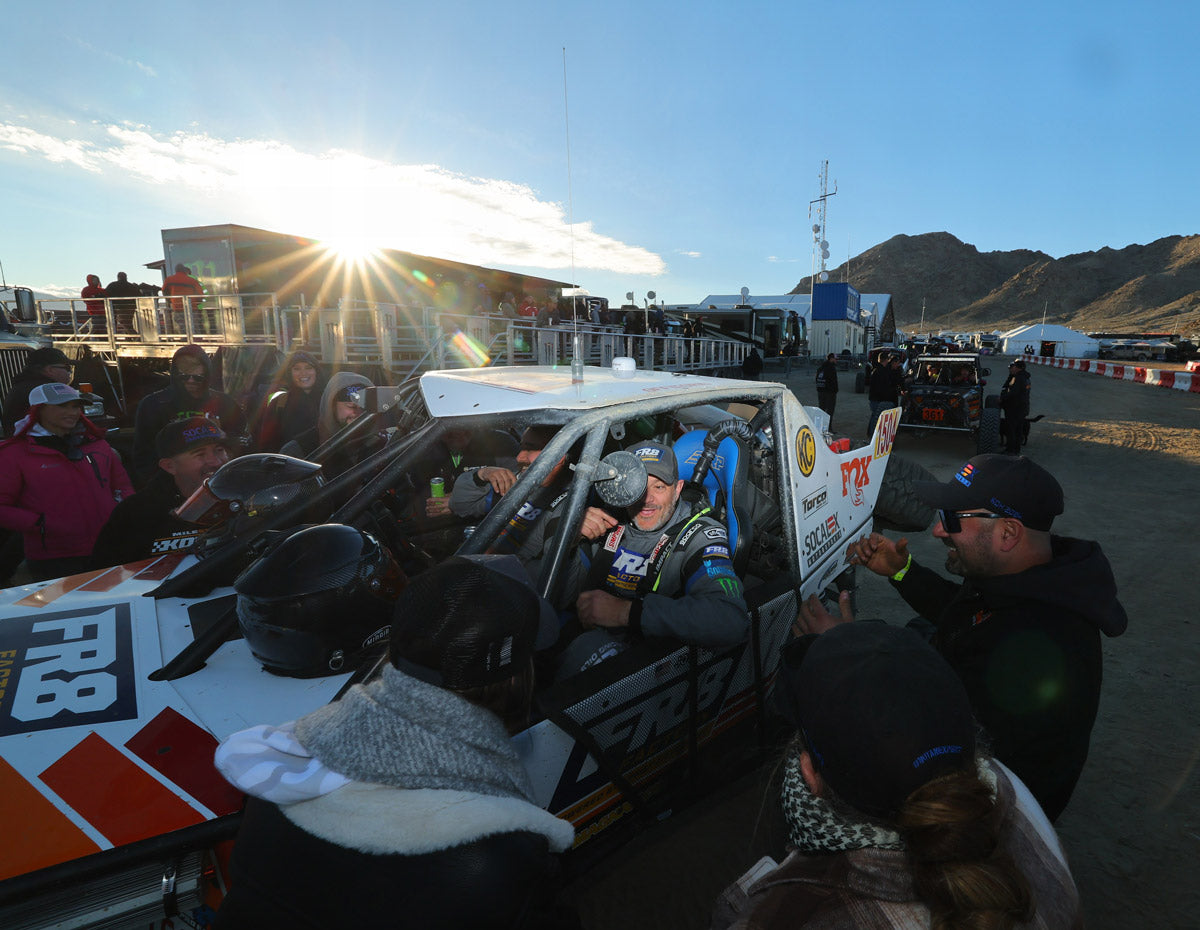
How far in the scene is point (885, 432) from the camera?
4188 millimetres

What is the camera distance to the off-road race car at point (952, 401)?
1035 centimetres

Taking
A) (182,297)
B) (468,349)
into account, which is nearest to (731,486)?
(468,349)

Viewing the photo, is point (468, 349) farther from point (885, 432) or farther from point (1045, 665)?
point (1045, 665)

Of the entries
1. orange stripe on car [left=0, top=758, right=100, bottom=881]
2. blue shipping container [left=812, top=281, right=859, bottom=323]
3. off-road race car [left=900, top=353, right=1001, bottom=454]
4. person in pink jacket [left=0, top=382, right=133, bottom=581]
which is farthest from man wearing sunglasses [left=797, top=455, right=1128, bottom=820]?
blue shipping container [left=812, top=281, right=859, bottom=323]

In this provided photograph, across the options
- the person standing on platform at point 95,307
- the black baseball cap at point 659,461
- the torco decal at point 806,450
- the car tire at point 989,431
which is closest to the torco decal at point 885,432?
the torco decal at point 806,450

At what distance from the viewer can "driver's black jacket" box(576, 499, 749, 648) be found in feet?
6.92

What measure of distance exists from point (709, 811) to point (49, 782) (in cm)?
241

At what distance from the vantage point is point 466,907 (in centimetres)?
94

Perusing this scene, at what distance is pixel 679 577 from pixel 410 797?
5.38 ft

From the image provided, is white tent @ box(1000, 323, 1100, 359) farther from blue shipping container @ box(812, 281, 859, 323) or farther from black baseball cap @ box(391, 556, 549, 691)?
black baseball cap @ box(391, 556, 549, 691)

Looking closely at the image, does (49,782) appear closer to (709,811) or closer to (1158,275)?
(709,811)

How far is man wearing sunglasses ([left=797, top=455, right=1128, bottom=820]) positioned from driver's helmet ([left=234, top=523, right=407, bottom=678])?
6.16ft

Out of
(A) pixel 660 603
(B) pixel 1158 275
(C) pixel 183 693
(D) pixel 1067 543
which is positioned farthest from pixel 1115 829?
(B) pixel 1158 275

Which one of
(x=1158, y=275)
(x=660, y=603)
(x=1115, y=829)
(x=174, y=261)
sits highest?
(x=1158, y=275)
